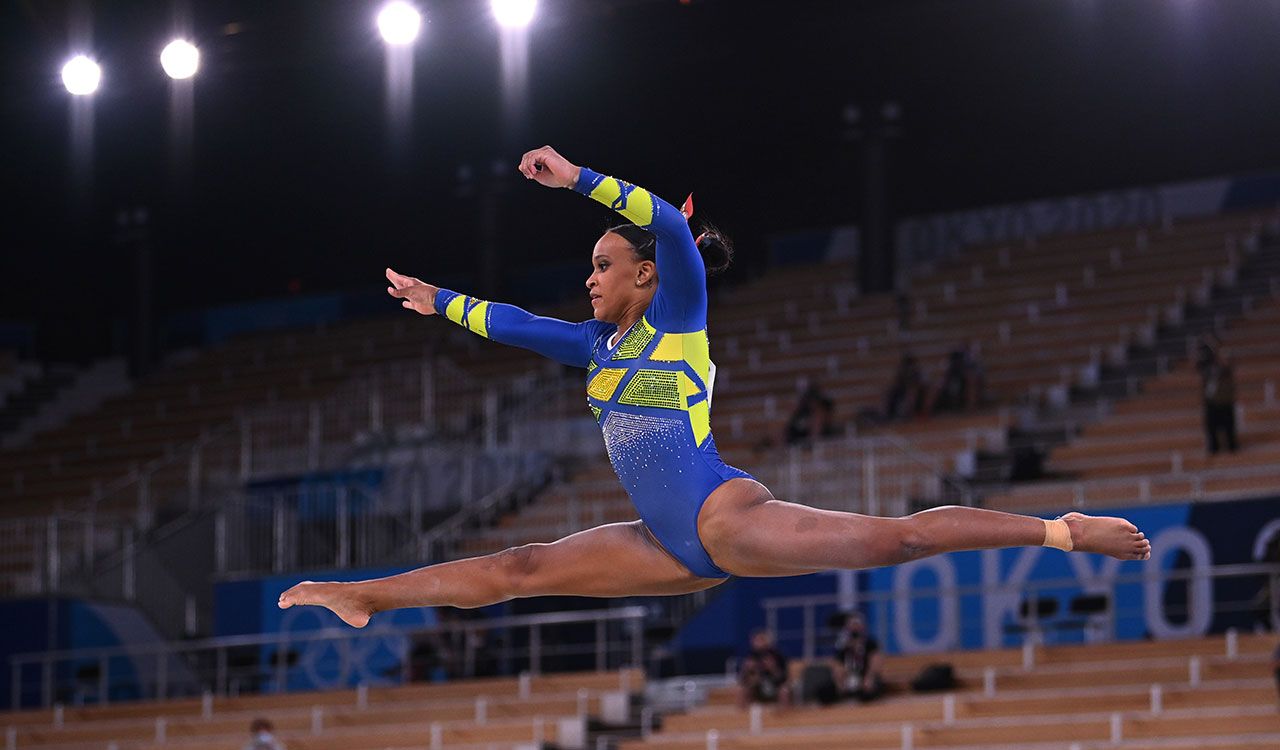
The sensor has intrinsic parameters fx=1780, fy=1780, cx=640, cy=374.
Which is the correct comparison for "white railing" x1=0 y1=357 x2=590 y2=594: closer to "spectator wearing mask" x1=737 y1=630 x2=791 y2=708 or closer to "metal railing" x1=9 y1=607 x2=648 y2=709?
"metal railing" x1=9 y1=607 x2=648 y2=709

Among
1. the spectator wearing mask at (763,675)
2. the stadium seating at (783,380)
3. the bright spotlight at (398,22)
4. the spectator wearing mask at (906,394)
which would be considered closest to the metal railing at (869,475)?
the stadium seating at (783,380)

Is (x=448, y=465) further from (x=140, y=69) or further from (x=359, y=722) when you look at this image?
(x=140, y=69)

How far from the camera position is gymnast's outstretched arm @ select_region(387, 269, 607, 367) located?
18.6ft

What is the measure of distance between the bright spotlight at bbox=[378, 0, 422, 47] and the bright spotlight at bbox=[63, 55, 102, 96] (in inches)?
105

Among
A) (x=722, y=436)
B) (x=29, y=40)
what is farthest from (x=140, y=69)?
(x=722, y=436)

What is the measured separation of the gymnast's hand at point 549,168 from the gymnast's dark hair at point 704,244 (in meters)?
0.42

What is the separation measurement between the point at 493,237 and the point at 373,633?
844cm

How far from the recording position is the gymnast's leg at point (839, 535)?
199 inches

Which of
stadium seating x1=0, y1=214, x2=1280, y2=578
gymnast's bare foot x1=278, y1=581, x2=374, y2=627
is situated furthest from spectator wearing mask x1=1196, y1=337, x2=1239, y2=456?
gymnast's bare foot x1=278, y1=581, x2=374, y2=627

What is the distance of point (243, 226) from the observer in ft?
77.3

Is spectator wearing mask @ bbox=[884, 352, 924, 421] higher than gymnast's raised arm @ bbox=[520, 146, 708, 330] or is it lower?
higher

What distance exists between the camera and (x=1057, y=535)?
5.22 meters

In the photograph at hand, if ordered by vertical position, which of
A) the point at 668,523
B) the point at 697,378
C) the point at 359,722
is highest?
the point at 697,378

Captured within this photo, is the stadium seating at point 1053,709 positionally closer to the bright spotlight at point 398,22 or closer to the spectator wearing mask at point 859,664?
the spectator wearing mask at point 859,664
